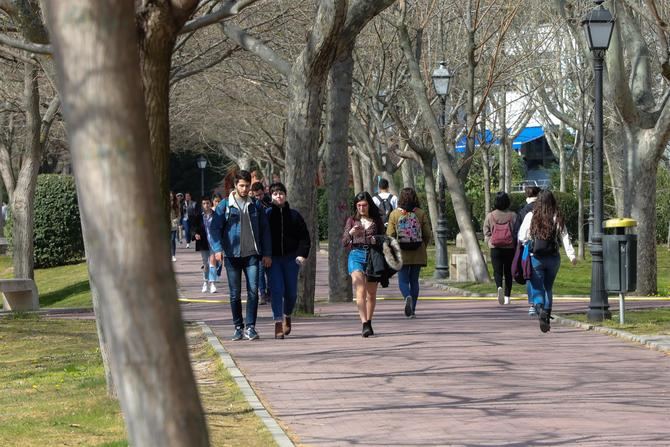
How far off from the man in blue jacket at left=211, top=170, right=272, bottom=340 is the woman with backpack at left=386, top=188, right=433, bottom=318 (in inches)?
126

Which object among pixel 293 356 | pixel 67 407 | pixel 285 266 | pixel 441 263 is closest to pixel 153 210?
pixel 67 407

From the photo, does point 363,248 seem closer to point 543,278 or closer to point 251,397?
point 543,278

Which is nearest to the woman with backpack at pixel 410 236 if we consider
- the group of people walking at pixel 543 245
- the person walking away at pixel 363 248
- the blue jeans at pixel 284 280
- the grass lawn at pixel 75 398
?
the group of people walking at pixel 543 245

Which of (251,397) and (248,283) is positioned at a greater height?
(248,283)

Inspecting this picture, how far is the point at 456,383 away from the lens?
10617mm

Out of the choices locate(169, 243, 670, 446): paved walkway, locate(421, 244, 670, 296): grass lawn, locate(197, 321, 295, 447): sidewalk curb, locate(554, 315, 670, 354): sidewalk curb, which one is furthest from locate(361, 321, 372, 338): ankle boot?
locate(421, 244, 670, 296): grass lawn

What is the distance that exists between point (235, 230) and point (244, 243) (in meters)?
0.19

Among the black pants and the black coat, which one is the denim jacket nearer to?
the black coat

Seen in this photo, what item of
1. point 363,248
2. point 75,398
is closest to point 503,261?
point 363,248

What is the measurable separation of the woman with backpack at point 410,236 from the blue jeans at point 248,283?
3.27 meters

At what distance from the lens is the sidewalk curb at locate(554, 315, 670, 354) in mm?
13407

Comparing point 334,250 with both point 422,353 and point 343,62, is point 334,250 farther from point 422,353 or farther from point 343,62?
point 422,353

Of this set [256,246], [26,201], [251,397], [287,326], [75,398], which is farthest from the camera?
[26,201]

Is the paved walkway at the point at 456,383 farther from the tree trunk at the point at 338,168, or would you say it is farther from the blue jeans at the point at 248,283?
the tree trunk at the point at 338,168
